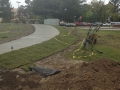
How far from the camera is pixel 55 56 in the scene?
929 centimetres

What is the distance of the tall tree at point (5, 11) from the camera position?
55125 mm

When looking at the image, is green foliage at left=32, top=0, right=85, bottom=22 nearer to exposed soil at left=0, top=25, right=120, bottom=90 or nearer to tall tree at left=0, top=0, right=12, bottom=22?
tall tree at left=0, top=0, right=12, bottom=22

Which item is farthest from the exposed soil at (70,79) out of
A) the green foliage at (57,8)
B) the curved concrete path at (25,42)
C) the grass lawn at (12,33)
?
the green foliage at (57,8)

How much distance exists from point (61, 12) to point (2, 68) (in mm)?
47314

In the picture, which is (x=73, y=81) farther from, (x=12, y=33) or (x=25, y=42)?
(x=12, y=33)

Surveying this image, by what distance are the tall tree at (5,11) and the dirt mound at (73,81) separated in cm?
5186

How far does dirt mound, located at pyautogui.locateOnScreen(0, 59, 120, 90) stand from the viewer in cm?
466

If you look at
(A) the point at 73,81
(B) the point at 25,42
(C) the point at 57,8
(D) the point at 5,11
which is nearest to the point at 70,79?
(A) the point at 73,81

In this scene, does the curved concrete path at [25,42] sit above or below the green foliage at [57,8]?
below

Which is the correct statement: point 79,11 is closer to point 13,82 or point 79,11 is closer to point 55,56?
point 55,56

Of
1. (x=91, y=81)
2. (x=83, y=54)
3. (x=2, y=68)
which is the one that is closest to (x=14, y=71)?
(x=2, y=68)

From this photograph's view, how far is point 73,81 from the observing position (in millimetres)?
4910

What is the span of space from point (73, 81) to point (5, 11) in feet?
177

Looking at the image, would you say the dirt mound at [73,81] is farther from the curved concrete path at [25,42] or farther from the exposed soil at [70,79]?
the curved concrete path at [25,42]
